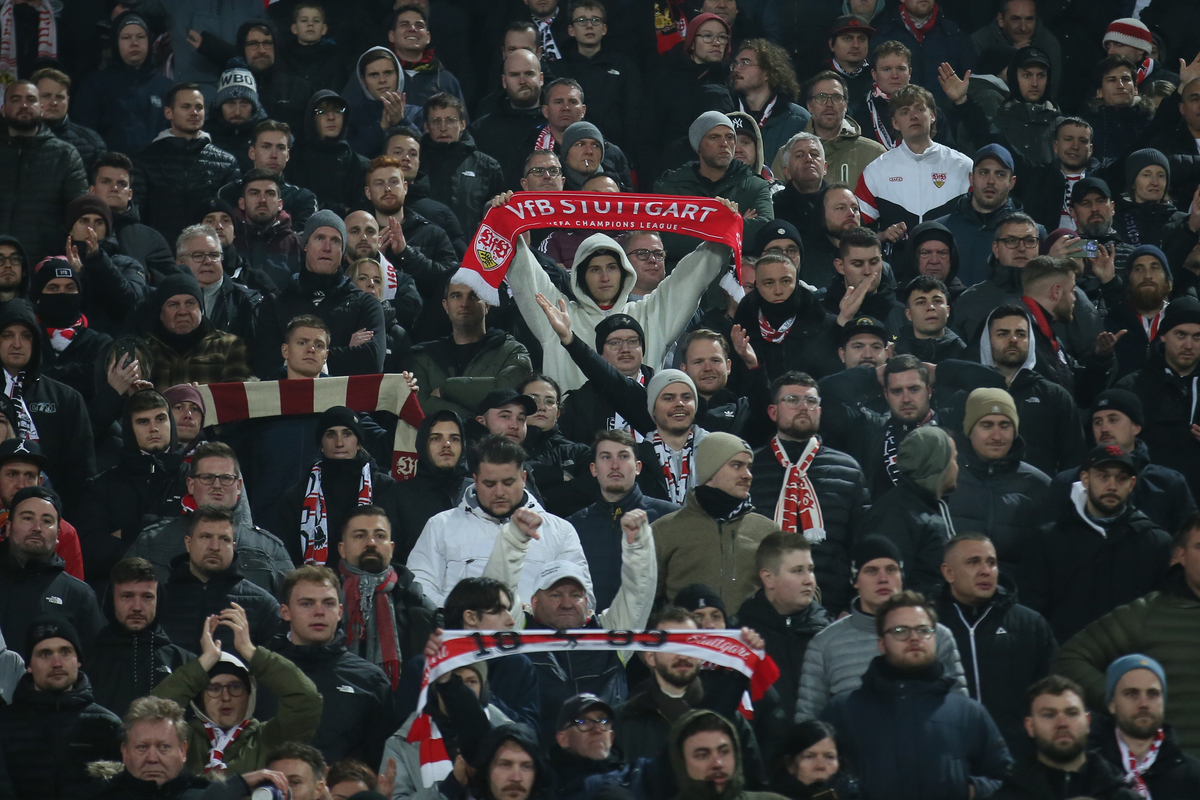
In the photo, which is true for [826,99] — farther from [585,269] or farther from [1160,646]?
[1160,646]

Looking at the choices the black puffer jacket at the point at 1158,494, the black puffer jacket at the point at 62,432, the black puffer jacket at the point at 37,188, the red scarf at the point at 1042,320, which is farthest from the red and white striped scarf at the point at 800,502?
the black puffer jacket at the point at 37,188

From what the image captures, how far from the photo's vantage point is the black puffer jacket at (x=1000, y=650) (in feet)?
31.4

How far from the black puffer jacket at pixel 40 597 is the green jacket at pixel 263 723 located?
112cm

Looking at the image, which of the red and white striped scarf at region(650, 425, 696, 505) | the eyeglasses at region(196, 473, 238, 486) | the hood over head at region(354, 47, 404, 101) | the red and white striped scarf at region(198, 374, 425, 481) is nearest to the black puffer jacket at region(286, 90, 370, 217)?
Answer: the hood over head at region(354, 47, 404, 101)

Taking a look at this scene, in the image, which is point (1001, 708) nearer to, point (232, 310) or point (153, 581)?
point (153, 581)

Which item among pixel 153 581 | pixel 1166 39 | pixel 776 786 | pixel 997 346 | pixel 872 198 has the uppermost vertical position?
pixel 1166 39

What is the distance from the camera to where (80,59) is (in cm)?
1689

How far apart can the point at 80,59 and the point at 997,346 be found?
8.64 meters

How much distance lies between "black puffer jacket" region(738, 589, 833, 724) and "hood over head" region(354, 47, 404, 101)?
6.79m

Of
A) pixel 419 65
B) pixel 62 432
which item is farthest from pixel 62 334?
pixel 419 65

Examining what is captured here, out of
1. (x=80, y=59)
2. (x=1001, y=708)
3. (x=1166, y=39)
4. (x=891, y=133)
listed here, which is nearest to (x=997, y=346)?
(x=1001, y=708)

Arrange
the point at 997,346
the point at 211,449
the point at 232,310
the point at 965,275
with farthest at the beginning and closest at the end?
the point at 965,275 → the point at 232,310 → the point at 997,346 → the point at 211,449

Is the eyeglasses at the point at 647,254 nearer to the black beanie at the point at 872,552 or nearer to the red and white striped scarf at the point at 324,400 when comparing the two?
the red and white striped scarf at the point at 324,400

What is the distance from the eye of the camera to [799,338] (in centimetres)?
1230
